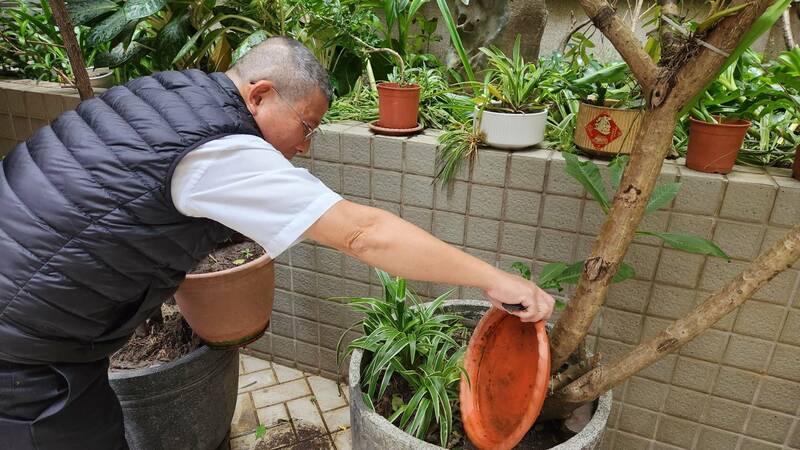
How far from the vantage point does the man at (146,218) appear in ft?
3.23

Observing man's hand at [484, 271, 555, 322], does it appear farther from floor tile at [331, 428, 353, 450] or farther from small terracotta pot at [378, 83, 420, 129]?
floor tile at [331, 428, 353, 450]

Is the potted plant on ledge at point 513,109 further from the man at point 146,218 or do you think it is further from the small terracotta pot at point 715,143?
the man at point 146,218

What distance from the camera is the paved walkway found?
6.97ft

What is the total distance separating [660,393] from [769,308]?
467 millimetres

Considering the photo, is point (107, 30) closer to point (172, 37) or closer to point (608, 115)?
point (172, 37)

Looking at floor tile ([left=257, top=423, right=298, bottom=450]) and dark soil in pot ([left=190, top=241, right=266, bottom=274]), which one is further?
floor tile ([left=257, top=423, right=298, bottom=450])

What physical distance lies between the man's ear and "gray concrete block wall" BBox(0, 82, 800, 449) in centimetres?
81

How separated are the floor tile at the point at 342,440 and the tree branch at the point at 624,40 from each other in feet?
5.64

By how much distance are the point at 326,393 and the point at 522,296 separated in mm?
1589

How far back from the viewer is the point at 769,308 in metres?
1.62

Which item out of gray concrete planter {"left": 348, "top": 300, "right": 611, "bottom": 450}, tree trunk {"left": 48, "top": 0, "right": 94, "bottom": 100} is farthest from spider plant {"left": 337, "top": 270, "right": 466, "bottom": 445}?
tree trunk {"left": 48, "top": 0, "right": 94, "bottom": 100}

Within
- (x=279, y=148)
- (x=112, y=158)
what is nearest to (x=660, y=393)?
(x=279, y=148)

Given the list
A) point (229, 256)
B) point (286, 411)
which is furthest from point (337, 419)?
point (229, 256)

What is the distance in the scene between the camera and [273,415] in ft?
7.39
